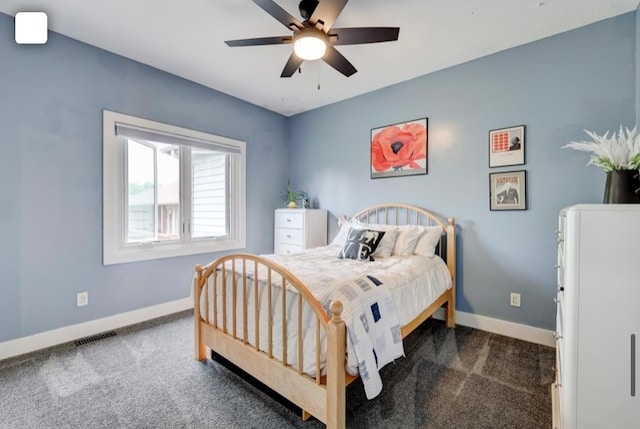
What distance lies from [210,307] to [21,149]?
6.61 feet

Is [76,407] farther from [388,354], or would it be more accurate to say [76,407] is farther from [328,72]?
[328,72]

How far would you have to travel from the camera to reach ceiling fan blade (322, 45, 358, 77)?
2100 millimetres

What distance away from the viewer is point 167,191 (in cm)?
332

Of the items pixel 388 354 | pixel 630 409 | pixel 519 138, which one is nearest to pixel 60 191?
pixel 388 354

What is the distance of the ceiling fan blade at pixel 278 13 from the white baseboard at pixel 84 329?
3021 millimetres

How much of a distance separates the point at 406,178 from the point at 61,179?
3392 millimetres

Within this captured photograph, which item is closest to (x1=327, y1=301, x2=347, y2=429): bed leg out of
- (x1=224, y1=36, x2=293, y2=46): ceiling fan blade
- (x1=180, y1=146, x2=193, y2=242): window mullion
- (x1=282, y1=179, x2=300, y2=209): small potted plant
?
(x1=224, y1=36, x2=293, y2=46): ceiling fan blade

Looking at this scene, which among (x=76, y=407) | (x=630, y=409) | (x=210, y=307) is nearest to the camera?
(x=630, y=409)

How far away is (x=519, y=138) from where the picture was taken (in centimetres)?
263

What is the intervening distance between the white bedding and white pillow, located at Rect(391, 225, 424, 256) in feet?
0.40

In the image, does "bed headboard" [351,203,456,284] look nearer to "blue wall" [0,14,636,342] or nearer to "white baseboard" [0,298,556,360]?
"blue wall" [0,14,636,342]

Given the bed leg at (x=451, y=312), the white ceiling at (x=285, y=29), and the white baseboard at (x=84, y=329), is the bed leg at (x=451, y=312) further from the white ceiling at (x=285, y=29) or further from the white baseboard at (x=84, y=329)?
the white baseboard at (x=84, y=329)

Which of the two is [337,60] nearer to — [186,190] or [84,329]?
[186,190]

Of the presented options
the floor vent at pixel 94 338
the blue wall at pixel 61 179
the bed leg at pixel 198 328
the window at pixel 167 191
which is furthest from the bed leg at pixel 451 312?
the floor vent at pixel 94 338
